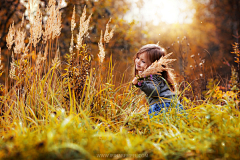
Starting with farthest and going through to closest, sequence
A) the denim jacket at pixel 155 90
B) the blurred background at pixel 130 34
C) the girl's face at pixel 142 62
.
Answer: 1. the blurred background at pixel 130 34
2. the girl's face at pixel 142 62
3. the denim jacket at pixel 155 90

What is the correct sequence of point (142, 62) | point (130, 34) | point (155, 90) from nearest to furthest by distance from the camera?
point (155, 90), point (142, 62), point (130, 34)

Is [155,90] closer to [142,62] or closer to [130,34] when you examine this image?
[142,62]

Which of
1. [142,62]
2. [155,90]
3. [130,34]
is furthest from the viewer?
[130,34]

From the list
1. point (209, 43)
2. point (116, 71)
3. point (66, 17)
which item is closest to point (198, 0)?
point (209, 43)

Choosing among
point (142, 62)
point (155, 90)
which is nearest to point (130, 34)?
point (142, 62)

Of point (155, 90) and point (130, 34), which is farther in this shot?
point (130, 34)

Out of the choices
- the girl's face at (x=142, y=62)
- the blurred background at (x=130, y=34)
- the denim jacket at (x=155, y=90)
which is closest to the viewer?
the denim jacket at (x=155, y=90)

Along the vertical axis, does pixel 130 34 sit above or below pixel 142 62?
above

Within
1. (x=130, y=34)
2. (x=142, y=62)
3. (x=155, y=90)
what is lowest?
(x=155, y=90)

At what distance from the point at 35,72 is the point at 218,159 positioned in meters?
1.89

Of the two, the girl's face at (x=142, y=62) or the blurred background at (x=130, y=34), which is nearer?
the girl's face at (x=142, y=62)

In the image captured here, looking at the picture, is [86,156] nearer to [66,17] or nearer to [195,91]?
[195,91]

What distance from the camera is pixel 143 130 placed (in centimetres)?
172

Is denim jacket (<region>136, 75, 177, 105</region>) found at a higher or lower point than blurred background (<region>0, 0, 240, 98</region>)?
lower
